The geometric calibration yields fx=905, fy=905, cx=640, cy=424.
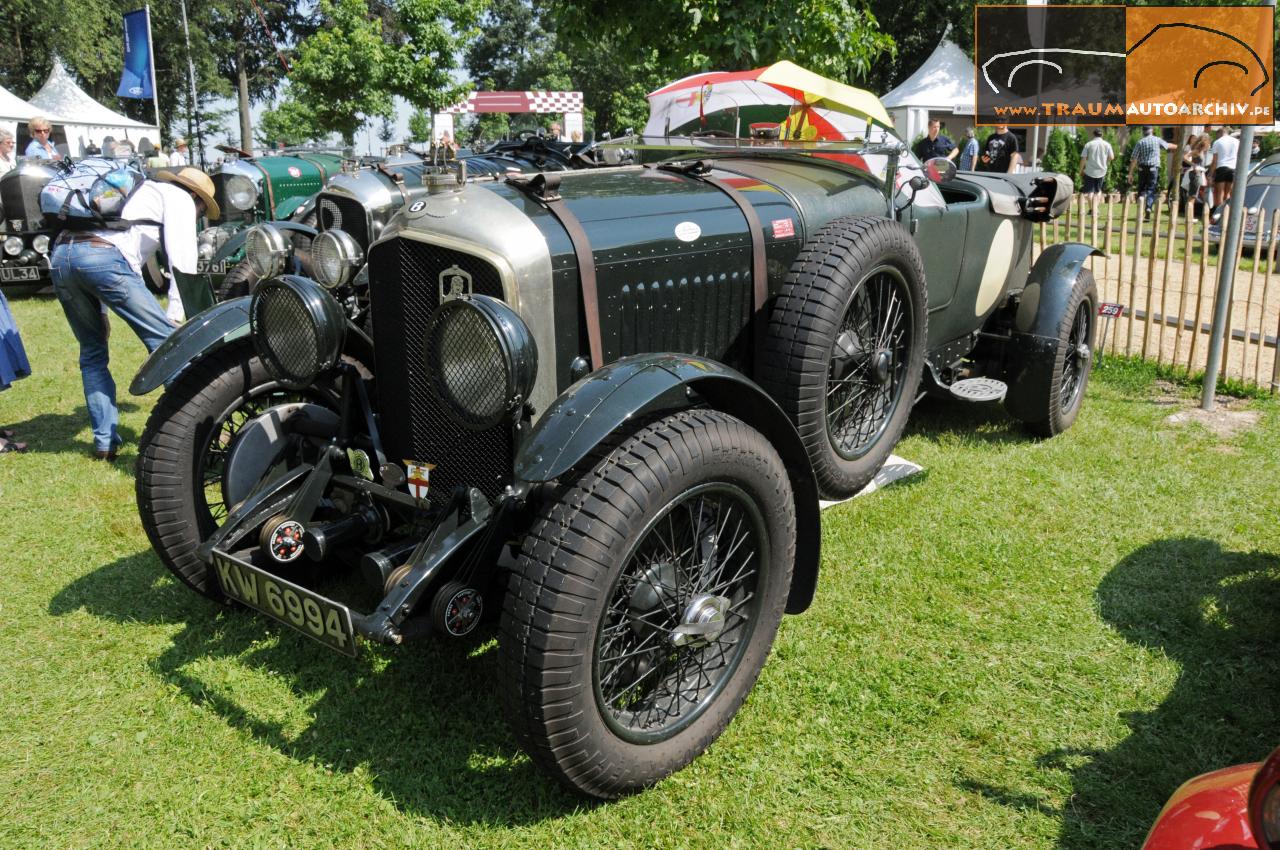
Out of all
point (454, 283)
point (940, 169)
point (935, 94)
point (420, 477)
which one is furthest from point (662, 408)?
point (935, 94)

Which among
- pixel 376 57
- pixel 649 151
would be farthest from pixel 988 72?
pixel 376 57

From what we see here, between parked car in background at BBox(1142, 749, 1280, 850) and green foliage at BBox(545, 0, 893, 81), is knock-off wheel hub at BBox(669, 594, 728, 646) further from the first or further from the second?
green foliage at BBox(545, 0, 893, 81)

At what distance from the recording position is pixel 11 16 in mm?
31469

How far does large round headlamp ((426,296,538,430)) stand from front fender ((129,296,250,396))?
116 cm

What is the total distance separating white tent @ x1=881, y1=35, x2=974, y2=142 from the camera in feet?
67.4

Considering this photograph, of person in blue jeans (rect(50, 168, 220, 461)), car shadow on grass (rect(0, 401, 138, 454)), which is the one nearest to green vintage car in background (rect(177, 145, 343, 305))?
person in blue jeans (rect(50, 168, 220, 461))

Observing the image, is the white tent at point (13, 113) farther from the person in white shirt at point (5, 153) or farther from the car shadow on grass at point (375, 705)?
the car shadow on grass at point (375, 705)

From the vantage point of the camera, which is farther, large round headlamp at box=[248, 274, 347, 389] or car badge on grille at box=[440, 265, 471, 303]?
large round headlamp at box=[248, 274, 347, 389]

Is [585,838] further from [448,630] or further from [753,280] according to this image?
[753,280]

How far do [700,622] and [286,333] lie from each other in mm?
1653

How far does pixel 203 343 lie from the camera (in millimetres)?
3252

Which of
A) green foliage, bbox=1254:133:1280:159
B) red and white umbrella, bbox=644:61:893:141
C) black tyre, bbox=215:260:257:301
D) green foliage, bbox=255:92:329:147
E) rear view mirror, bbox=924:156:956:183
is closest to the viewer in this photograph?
rear view mirror, bbox=924:156:956:183

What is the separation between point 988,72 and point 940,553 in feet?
20.1

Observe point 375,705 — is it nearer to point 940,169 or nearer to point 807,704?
point 807,704
